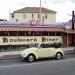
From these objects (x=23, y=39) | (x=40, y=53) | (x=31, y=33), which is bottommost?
(x=40, y=53)

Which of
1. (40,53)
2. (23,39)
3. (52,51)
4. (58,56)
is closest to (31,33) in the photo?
(23,39)

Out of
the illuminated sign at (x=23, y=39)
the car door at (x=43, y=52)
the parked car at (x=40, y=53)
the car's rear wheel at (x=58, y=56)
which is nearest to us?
the parked car at (x=40, y=53)

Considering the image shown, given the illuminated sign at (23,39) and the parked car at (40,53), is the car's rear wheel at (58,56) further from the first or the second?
the illuminated sign at (23,39)

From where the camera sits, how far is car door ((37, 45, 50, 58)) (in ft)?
90.8

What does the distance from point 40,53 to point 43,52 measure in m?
0.33

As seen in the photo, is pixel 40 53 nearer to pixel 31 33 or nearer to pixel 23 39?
pixel 23 39

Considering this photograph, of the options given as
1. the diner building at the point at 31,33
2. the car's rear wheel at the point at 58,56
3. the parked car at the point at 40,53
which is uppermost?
the diner building at the point at 31,33

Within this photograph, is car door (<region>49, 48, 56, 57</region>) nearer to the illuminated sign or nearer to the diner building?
the diner building

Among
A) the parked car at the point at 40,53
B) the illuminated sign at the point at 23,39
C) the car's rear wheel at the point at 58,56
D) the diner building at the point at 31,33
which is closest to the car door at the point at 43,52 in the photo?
the parked car at the point at 40,53

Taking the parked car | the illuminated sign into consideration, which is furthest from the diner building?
the parked car

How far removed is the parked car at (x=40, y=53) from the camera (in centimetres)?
2709

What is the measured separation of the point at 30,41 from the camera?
40156mm

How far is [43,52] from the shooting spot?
27.9m

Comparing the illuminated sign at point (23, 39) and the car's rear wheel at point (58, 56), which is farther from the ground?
the illuminated sign at point (23, 39)
